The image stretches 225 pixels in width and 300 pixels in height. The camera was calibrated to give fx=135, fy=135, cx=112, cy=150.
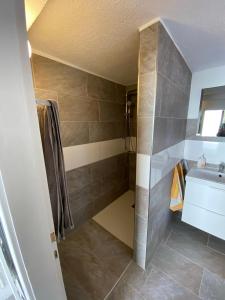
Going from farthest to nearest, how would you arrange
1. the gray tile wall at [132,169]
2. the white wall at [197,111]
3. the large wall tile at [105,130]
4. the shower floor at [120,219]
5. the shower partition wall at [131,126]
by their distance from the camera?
the gray tile wall at [132,169]
the shower partition wall at [131,126]
the large wall tile at [105,130]
the shower floor at [120,219]
the white wall at [197,111]

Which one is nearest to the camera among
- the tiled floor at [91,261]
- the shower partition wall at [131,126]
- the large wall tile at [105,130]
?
the tiled floor at [91,261]

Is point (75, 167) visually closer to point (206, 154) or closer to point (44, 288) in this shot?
point (44, 288)

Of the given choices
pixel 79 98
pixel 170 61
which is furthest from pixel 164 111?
pixel 79 98

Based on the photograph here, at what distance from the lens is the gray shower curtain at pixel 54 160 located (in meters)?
0.89

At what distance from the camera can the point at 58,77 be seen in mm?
1508

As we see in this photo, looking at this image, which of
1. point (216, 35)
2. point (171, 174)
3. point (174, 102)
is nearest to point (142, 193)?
point (171, 174)

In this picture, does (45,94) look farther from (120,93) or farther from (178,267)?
(178,267)

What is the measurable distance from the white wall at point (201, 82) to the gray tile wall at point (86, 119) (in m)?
1.13

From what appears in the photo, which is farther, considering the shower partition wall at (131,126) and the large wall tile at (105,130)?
the shower partition wall at (131,126)

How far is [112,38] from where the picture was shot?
3.59ft

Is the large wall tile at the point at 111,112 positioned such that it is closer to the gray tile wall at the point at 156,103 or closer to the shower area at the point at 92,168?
Answer: the shower area at the point at 92,168

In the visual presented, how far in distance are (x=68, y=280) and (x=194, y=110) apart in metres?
2.47

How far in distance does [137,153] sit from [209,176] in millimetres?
1139

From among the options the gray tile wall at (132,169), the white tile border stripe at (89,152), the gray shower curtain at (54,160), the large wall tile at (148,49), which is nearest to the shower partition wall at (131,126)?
the gray tile wall at (132,169)
